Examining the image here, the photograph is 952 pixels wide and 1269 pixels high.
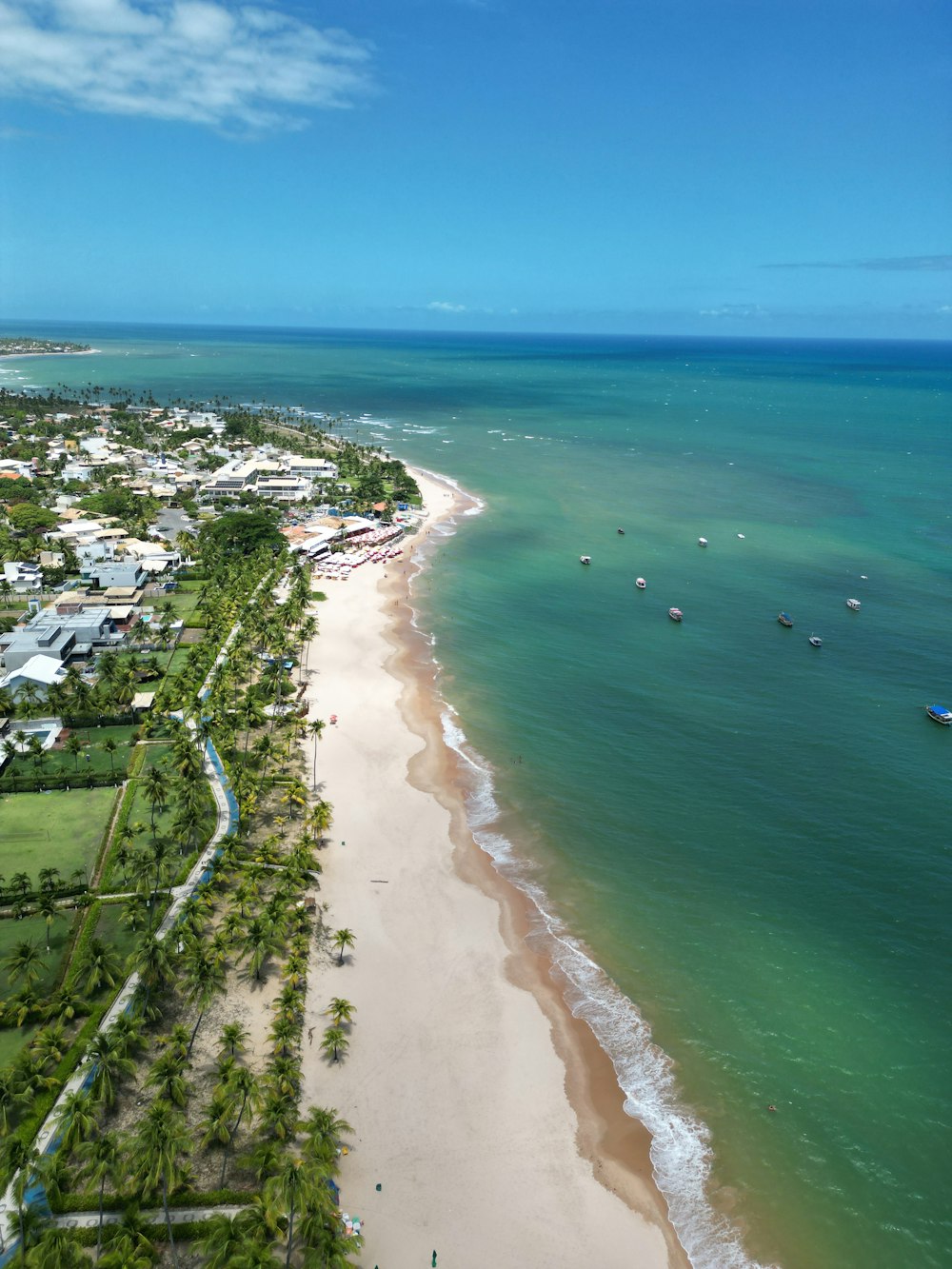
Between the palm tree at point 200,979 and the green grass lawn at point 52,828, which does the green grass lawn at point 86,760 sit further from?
the palm tree at point 200,979

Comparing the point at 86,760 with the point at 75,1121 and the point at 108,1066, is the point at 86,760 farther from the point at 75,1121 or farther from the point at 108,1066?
the point at 75,1121

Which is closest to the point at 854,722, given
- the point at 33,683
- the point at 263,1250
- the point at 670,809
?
the point at 670,809

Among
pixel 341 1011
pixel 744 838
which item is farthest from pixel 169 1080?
pixel 744 838

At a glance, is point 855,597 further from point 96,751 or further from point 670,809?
point 96,751

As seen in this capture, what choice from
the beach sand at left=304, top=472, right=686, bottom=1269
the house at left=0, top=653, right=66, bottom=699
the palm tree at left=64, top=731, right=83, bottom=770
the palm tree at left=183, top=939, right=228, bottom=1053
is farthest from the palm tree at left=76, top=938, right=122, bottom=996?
the house at left=0, top=653, right=66, bottom=699

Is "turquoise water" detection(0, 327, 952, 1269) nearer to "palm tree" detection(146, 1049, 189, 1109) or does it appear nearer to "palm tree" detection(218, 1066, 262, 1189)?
"palm tree" detection(218, 1066, 262, 1189)
